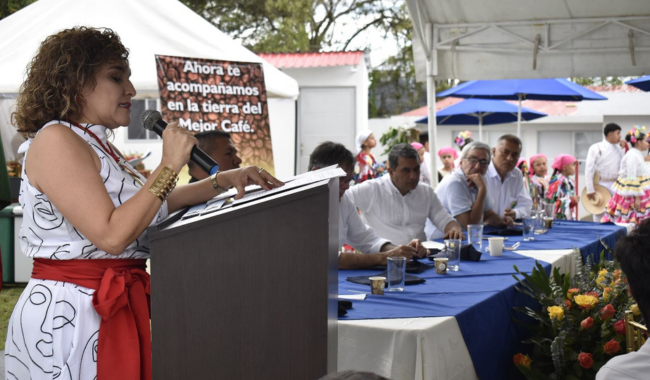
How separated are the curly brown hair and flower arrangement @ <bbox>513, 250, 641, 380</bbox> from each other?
78.4 inches

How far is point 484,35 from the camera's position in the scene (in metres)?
7.70

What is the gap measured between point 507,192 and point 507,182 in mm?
101

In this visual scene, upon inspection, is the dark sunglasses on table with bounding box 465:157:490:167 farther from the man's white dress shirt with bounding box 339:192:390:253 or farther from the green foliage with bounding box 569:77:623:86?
the green foliage with bounding box 569:77:623:86

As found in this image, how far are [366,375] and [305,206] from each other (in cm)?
65

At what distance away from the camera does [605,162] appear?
10.1 metres

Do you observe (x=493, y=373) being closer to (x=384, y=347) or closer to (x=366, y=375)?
(x=384, y=347)

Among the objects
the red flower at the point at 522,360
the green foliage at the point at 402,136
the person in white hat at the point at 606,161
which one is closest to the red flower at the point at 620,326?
the red flower at the point at 522,360

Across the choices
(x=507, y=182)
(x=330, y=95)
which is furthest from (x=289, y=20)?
(x=507, y=182)

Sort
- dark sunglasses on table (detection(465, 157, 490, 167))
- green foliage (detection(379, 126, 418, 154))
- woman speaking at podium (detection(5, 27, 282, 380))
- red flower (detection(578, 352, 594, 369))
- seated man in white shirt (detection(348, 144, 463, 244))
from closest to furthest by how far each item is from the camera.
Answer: woman speaking at podium (detection(5, 27, 282, 380)) → red flower (detection(578, 352, 594, 369)) → seated man in white shirt (detection(348, 144, 463, 244)) → dark sunglasses on table (detection(465, 157, 490, 167)) → green foliage (detection(379, 126, 418, 154))

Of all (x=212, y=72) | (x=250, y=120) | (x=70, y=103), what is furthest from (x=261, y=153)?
(x=70, y=103)

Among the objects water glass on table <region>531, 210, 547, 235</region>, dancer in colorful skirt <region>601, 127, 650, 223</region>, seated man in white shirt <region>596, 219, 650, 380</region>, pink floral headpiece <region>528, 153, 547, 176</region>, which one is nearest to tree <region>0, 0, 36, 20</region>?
pink floral headpiece <region>528, 153, 547, 176</region>

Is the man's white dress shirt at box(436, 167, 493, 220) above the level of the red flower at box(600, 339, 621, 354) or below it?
above

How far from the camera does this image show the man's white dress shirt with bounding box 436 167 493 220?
556 cm

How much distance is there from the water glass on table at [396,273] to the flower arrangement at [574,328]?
0.54 m
